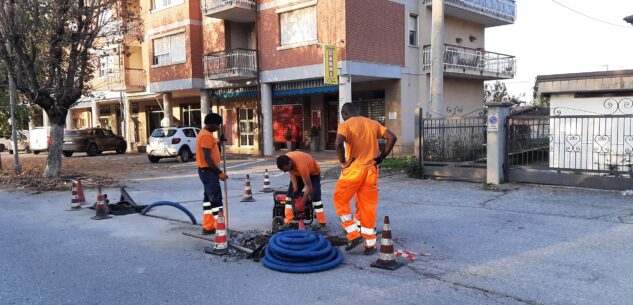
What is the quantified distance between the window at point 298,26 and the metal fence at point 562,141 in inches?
399

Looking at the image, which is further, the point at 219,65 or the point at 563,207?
the point at 219,65

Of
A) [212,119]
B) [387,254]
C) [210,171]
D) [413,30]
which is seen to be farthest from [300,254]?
[413,30]

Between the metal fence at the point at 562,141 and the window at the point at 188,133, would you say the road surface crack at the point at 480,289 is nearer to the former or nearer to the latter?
the metal fence at the point at 562,141

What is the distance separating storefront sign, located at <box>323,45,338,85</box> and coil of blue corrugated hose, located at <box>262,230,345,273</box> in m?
12.8

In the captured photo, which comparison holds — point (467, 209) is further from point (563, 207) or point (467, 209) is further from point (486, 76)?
point (486, 76)

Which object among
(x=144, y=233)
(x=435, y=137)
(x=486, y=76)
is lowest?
(x=144, y=233)

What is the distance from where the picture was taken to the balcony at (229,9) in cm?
2122

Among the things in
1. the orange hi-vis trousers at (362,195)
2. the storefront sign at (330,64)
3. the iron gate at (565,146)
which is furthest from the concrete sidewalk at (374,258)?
the storefront sign at (330,64)

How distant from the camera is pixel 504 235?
699cm

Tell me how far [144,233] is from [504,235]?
5351mm

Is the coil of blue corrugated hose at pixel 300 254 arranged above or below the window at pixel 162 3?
below

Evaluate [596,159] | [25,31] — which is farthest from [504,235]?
[25,31]

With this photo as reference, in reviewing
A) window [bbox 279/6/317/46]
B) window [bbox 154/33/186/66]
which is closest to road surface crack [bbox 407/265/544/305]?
window [bbox 279/6/317/46]

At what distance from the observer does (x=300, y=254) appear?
5.43m
